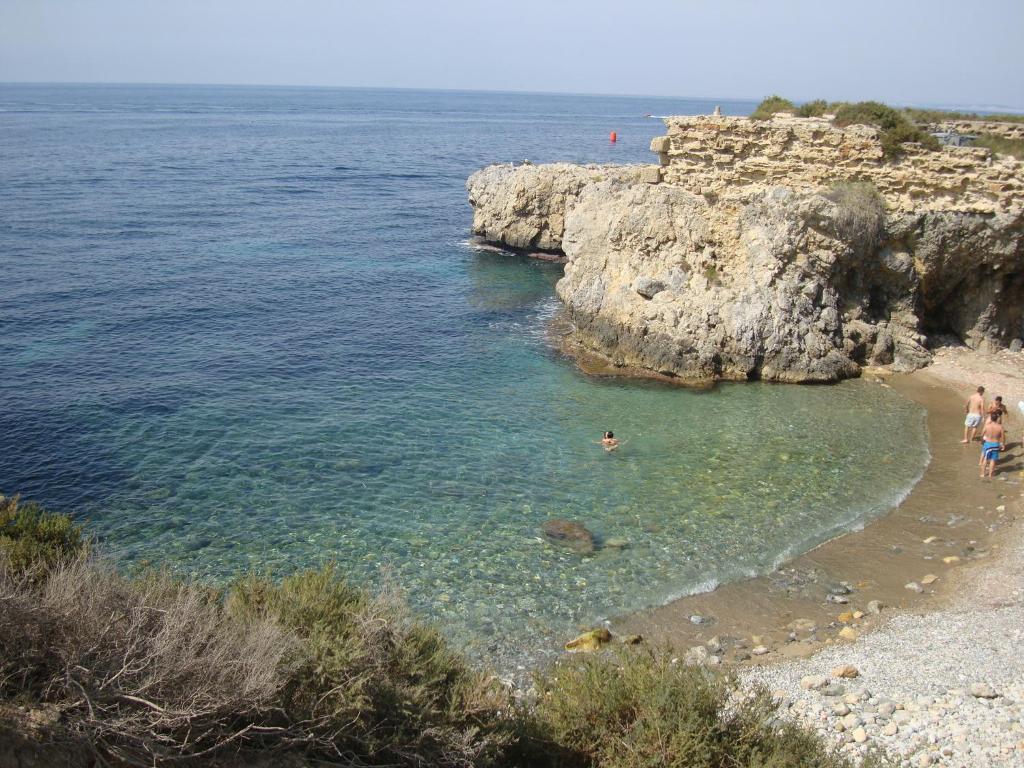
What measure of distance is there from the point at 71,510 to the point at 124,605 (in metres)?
11.8

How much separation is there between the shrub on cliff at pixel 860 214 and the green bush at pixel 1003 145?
18.5 ft

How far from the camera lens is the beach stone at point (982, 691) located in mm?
11758

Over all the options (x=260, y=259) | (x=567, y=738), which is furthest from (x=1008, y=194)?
(x=260, y=259)

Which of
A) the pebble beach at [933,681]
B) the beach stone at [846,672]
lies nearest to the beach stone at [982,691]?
the pebble beach at [933,681]

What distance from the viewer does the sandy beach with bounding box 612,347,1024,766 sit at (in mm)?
11086

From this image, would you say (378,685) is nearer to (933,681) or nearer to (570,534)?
(933,681)

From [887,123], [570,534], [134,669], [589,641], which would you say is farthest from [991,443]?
[134,669]

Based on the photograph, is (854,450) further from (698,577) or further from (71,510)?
Result: (71,510)

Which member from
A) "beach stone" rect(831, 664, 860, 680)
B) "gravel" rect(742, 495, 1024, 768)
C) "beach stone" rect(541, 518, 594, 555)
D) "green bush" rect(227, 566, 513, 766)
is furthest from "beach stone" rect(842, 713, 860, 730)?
"beach stone" rect(541, 518, 594, 555)

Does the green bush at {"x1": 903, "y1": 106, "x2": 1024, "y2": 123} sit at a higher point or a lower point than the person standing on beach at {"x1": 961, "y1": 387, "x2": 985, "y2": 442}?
higher

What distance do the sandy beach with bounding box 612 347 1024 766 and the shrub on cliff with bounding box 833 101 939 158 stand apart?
12.6 m

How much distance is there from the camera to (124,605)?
8016mm

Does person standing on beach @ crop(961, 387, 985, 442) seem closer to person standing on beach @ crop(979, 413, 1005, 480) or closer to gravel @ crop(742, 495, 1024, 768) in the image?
person standing on beach @ crop(979, 413, 1005, 480)

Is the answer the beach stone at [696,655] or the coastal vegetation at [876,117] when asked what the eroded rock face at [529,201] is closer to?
the coastal vegetation at [876,117]
